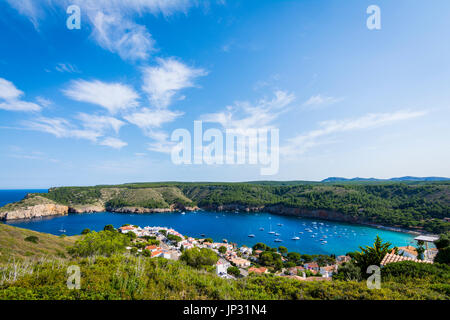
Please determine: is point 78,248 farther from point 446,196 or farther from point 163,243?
point 446,196

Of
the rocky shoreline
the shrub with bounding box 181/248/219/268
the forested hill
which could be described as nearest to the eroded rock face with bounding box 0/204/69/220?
the rocky shoreline

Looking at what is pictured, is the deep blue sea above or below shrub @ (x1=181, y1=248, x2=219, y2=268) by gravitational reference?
below

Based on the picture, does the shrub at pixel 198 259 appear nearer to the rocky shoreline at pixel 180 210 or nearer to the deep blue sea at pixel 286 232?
the deep blue sea at pixel 286 232

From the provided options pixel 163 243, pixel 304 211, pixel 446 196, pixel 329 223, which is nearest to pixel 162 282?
pixel 163 243

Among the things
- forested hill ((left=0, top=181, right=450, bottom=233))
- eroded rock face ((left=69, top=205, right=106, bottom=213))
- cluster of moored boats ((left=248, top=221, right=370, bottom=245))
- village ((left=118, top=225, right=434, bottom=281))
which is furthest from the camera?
eroded rock face ((left=69, top=205, right=106, bottom=213))

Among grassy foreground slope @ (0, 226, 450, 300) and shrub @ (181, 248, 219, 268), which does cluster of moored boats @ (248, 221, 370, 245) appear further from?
grassy foreground slope @ (0, 226, 450, 300)

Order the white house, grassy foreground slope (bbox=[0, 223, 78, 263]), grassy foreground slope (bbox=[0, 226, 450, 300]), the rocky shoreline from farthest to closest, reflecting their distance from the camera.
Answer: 1. the rocky shoreline
2. the white house
3. grassy foreground slope (bbox=[0, 223, 78, 263])
4. grassy foreground slope (bbox=[0, 226, 450, 300])

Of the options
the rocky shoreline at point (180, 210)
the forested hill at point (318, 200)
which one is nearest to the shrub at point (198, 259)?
the forested hill at point (318, 200)

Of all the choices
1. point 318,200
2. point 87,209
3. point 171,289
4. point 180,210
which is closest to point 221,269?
point 171,289
